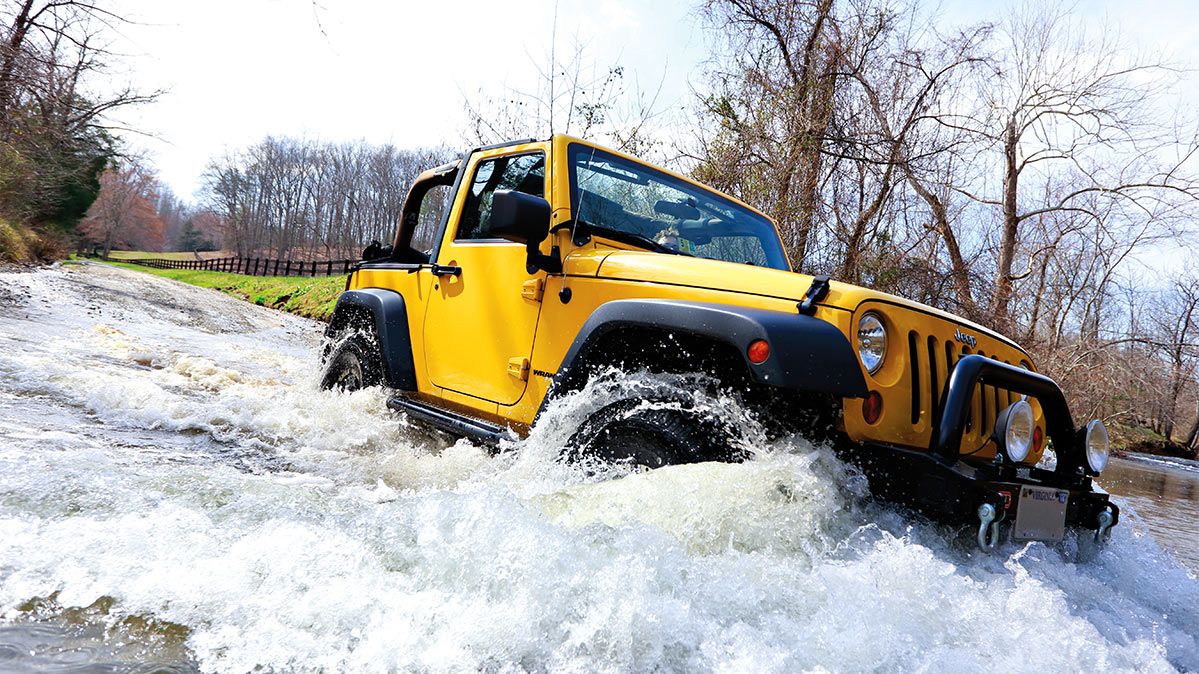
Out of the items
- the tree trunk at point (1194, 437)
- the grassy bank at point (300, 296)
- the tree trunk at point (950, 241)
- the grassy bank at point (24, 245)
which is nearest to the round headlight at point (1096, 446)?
the tree trunk at point (950, 241)

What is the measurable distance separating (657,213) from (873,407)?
1672mm

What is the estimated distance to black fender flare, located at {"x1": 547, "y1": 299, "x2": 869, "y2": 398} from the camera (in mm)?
2240

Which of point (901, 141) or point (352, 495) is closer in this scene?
point (352, 495)

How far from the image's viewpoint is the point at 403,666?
64.9 inches

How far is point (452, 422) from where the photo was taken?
376cm

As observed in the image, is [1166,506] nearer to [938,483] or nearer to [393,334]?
[938,483]

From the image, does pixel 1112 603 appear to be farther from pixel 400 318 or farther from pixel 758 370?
pixel 400 318

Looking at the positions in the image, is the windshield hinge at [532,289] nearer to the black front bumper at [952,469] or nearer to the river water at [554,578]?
the river water at [554,578]

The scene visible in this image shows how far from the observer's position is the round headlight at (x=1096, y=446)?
107 inches

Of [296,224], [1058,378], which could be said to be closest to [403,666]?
[1058,378]

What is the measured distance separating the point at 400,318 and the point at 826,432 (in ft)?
9.28

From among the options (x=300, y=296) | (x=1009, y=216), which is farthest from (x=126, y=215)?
(x=1009, y=216)

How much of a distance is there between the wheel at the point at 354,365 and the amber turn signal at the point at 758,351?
9.11 ft

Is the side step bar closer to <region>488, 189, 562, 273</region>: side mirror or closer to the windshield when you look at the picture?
<region>488, 189, 562, 273</region>: side mirror
